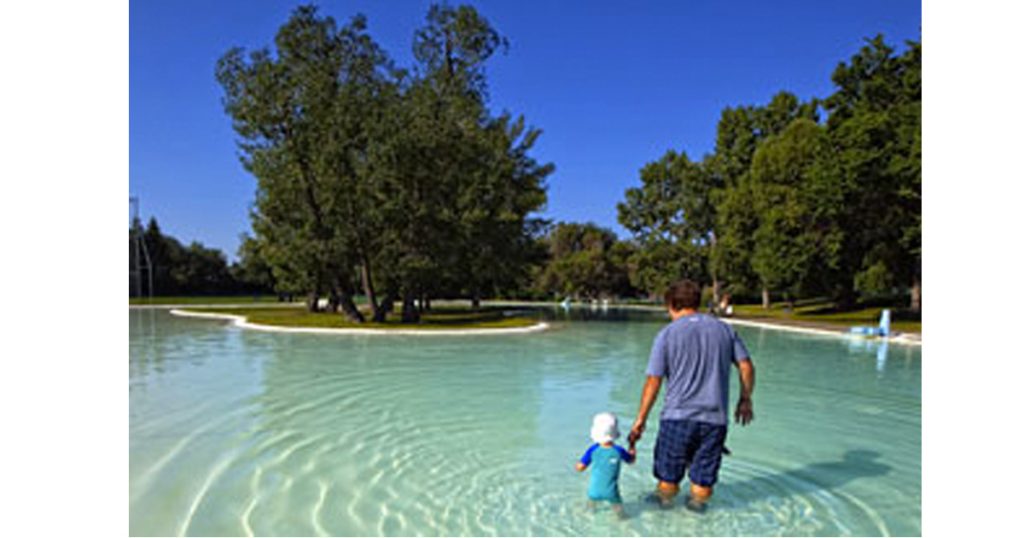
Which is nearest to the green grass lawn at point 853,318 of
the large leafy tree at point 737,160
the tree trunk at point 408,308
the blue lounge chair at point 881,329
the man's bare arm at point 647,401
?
the blue lounge chair at point 881,329

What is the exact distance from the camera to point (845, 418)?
8250 millimetres

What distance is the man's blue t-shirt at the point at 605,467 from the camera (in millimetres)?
4102

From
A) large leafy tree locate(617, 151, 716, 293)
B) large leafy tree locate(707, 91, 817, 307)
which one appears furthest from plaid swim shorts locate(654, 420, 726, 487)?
large leafy tree locate(617, 151, 716, 293)

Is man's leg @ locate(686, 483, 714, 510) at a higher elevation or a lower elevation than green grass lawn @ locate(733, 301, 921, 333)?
higher

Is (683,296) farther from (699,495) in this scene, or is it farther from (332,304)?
(332,304)

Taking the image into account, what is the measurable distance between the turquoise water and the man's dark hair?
1.54 metres

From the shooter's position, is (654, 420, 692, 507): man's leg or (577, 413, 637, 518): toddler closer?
(654, 420, 692, 507): man's leg

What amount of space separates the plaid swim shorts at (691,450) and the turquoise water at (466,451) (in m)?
0.39

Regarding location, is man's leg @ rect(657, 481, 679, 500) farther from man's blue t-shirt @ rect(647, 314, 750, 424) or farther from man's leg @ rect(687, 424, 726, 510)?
man's blue t-shirt @ rect(647, 314, 750, 424)

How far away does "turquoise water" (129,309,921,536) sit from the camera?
440cm

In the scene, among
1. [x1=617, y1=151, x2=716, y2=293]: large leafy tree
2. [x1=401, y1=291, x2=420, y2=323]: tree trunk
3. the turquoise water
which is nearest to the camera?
the turquoise water

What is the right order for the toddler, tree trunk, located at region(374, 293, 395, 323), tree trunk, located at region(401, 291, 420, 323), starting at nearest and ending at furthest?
the toddler → tree trunk, located at region(401, 291, 420, 323) → tree trunk, located at region(374, 293, 395, 323)
